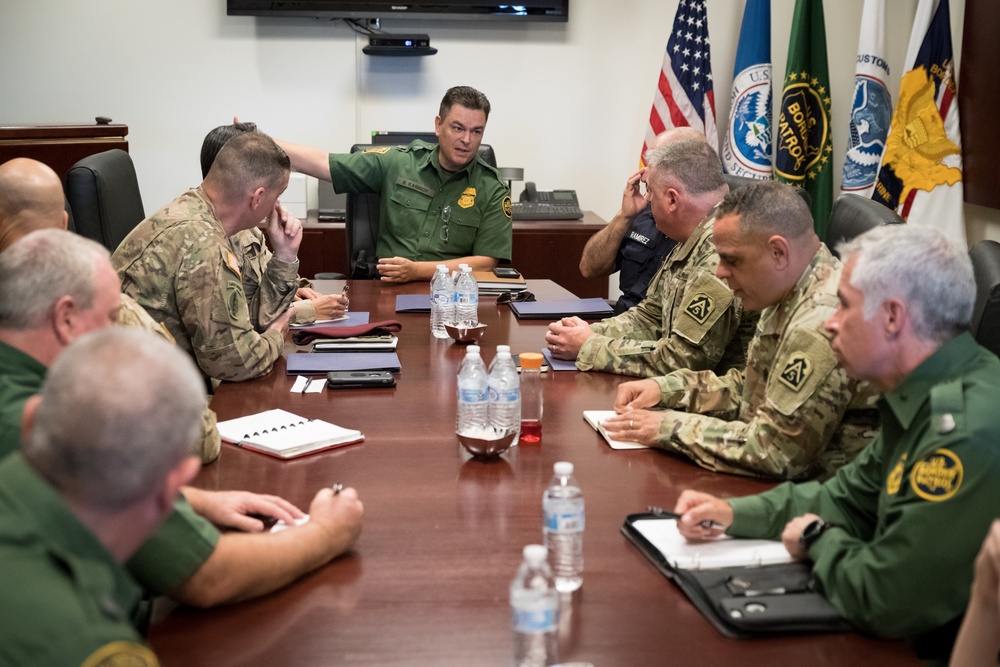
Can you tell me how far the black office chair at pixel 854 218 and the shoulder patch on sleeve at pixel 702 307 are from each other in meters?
0.40

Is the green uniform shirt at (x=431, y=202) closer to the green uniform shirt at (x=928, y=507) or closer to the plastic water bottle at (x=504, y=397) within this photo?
the plastic water bottle at (x=504, y=397)

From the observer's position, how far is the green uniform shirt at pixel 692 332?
113 inches

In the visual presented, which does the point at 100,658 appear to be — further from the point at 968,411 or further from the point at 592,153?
the point at 592,153

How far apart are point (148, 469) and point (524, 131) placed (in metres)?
4.91

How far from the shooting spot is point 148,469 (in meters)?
1.10

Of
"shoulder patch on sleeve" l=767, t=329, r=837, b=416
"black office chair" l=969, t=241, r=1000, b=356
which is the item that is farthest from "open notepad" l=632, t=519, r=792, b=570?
"black office chair" l=969, t=241, r=1000, b=356

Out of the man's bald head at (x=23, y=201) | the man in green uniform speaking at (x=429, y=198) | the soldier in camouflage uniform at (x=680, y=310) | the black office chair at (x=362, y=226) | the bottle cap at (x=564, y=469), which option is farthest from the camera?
the black office chair at (x=362, y=226)

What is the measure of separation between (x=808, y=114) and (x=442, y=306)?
2.92 metres

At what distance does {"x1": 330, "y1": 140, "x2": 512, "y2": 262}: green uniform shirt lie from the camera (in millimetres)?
4543

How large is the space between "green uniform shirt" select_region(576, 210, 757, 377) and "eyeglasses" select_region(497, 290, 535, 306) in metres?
0.76

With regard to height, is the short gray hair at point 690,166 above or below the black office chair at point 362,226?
above

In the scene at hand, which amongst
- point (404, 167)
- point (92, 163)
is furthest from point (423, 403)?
point (404, 167)

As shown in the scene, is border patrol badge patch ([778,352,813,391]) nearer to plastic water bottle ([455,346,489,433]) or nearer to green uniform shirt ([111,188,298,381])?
plastic water bottle ([455,346,489,433])

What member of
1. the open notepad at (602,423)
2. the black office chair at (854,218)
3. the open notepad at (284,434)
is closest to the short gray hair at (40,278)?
the open notepad at (284,434)
